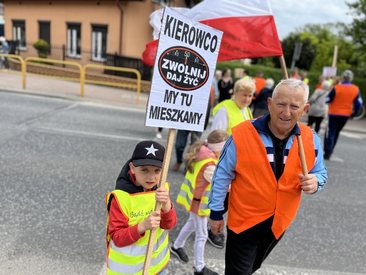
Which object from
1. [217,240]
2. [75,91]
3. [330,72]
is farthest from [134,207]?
[75,91]

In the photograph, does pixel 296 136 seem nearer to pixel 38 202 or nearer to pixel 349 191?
pixel 38 202

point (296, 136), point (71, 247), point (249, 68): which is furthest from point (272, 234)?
point (249, 68)

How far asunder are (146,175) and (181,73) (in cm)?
69

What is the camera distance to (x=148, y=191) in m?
2.29

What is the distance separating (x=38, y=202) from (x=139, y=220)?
9.04 ft

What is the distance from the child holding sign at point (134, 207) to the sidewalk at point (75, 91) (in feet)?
35.4

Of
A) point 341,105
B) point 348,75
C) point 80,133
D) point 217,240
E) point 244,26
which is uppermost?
point 244,26

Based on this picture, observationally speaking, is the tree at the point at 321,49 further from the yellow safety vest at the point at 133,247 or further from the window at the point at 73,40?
the yellow safety vest at the point at 133,247

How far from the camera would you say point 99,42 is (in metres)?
20.5

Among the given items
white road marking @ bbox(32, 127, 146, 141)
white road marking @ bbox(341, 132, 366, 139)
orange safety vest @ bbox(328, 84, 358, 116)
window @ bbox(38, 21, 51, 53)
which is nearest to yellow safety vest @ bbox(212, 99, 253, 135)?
white road marking @ bbox(32, 127, 146, 141)

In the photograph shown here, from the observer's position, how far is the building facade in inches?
758

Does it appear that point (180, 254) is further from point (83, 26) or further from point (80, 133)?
point (83, 26)

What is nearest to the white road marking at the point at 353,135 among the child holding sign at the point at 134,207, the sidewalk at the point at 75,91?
the sidewalk at the point at 75,91

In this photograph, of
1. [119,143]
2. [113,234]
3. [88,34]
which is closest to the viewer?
[113,234]
